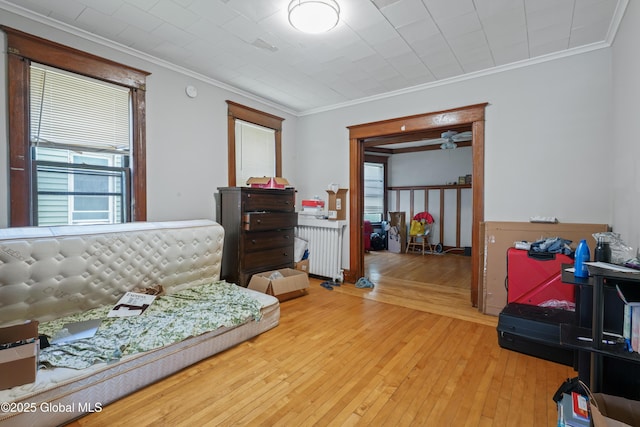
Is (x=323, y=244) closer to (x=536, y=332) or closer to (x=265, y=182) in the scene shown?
(x=265, y=182)

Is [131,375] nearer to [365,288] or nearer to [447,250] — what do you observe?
[365,288]

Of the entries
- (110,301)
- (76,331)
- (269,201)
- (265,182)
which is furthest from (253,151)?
(76,331)

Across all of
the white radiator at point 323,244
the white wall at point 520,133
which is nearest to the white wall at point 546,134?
the white wall at point 520,133

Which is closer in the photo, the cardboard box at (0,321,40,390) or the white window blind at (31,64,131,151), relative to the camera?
the cardboard box at (0,321,40,390)

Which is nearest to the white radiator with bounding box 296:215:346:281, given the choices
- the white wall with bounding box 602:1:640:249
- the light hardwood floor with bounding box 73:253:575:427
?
the light hardwood floor with bounding box 73:253:575:427

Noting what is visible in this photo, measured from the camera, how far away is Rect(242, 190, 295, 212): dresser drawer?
334cm

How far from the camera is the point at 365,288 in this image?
3904 millimetres

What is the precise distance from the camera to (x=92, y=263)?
221 cm

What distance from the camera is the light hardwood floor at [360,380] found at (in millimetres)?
1534

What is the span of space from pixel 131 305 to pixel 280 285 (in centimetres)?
137

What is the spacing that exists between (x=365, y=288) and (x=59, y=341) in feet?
10.1

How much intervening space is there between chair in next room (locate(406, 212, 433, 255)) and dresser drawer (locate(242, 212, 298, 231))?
391 centimetres

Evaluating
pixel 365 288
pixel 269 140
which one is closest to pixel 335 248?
pixel 365 288

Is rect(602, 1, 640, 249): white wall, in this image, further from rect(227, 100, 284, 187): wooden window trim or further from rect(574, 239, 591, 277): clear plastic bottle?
rect(227, 100, 284, 187): wooden window trim
